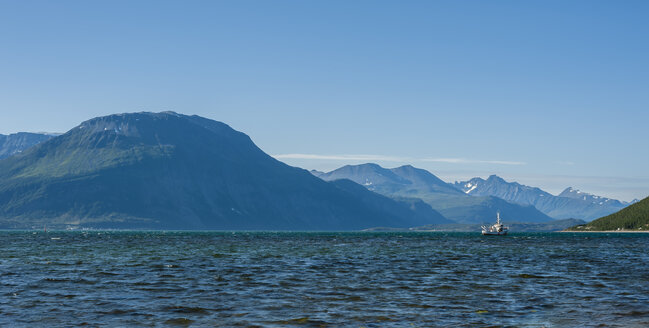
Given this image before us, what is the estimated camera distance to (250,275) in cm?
6362

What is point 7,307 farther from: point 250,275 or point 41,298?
point 250,275

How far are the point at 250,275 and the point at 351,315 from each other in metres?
26.7

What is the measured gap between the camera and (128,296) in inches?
1828

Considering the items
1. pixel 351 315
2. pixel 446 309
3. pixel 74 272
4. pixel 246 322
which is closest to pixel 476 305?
pixel 446 309

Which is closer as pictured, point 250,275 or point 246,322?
point 246,322

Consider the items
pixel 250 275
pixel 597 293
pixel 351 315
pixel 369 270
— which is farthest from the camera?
pixel 369 270

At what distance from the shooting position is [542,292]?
49.8 metres

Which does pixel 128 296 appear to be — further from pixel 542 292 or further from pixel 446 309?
pixel 542 292

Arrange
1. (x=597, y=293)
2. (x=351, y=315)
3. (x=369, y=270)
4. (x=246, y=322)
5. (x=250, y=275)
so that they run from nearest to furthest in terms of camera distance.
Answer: (x=246, y=322) < (x=351, y=315) < (x=597, y=293) < (x=250, y=275) < (x=369, y=270)

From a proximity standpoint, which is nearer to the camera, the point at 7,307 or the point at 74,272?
Result: the point at 7,307

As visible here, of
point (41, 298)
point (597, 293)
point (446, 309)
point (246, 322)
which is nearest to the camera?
point (246, 322)

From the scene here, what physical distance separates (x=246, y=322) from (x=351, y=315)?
611cm

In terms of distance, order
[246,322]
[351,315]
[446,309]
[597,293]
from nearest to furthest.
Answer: [246,322]
[351,315]
[446,309]
[597,293]

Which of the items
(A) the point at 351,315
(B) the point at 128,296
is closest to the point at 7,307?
(B) the point at 128,296
